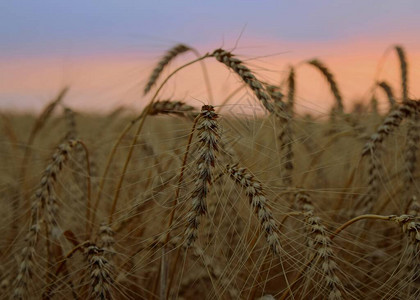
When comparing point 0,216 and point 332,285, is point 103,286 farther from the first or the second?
point 0,216

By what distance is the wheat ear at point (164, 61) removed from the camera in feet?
8.25

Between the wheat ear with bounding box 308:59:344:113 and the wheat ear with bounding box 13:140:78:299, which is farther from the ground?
the wheat ear with bounding box 308:59:344:113

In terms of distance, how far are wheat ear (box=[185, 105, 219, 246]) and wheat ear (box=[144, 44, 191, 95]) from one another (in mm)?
1205

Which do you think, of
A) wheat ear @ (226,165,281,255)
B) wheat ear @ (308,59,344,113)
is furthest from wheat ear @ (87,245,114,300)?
wheat ear @ (308,59,344,113)

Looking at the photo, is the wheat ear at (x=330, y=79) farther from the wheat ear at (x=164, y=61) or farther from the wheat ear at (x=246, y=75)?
the wheat ear at (x=246, y=75)

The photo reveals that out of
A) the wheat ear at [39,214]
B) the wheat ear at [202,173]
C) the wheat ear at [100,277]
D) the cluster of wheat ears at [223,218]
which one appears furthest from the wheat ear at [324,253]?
the wheat ear at [39,214]

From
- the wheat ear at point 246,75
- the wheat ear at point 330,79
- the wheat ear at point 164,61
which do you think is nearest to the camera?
the wheat ear at point 246,75

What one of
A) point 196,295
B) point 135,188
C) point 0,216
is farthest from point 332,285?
point 0,216

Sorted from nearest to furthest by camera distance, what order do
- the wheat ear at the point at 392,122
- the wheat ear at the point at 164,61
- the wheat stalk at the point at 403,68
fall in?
1. the wheat ear at the point at 392,122
2. the wheat ear at the point at 164,61
3. the wheat stalk at the point at 403,68

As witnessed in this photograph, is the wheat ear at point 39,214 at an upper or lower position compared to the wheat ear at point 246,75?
lower

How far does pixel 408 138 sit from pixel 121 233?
4.60ft

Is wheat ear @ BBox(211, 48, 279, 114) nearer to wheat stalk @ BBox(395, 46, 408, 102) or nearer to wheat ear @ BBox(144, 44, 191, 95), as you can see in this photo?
wheat ear @ BBox(144, 44, 191, 95)

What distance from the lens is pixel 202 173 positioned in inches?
50.4

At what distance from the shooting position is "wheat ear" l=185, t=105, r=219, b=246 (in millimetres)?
1280
